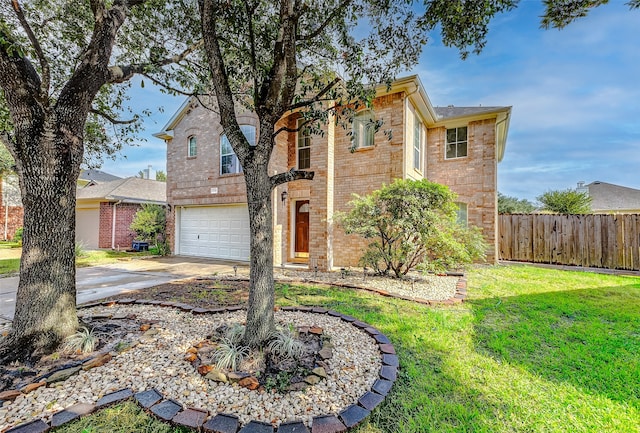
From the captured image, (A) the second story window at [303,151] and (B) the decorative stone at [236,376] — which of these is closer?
(B) the decorative stone at [236,376]

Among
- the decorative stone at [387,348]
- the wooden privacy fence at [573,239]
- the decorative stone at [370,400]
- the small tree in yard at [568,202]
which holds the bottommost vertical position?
the decorative stone at [370,400]

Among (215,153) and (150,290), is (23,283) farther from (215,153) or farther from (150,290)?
(215,153)

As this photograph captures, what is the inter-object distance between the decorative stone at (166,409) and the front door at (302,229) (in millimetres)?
8872

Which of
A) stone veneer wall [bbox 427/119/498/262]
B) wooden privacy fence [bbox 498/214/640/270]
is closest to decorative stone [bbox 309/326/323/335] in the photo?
stone veneer wall [bbox 427/119/498/262]

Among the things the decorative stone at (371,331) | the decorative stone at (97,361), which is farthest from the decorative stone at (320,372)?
the decorative stone at (97,361)

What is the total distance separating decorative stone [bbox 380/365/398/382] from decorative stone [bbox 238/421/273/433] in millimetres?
1263

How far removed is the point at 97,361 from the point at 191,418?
5.32 feet

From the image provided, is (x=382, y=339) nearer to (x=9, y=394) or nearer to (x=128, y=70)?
(x=9, y=394)

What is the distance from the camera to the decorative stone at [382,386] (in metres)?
2.64

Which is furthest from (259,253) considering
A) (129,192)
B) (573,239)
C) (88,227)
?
(88,227)

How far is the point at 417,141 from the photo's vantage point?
36.1 ft

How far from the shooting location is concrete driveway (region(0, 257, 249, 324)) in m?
6.22

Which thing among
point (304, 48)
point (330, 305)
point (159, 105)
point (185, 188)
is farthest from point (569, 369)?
point (185, 188)

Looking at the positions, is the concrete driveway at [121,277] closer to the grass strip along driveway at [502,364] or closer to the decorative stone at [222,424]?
the grass strip along driveway at [502,364]
